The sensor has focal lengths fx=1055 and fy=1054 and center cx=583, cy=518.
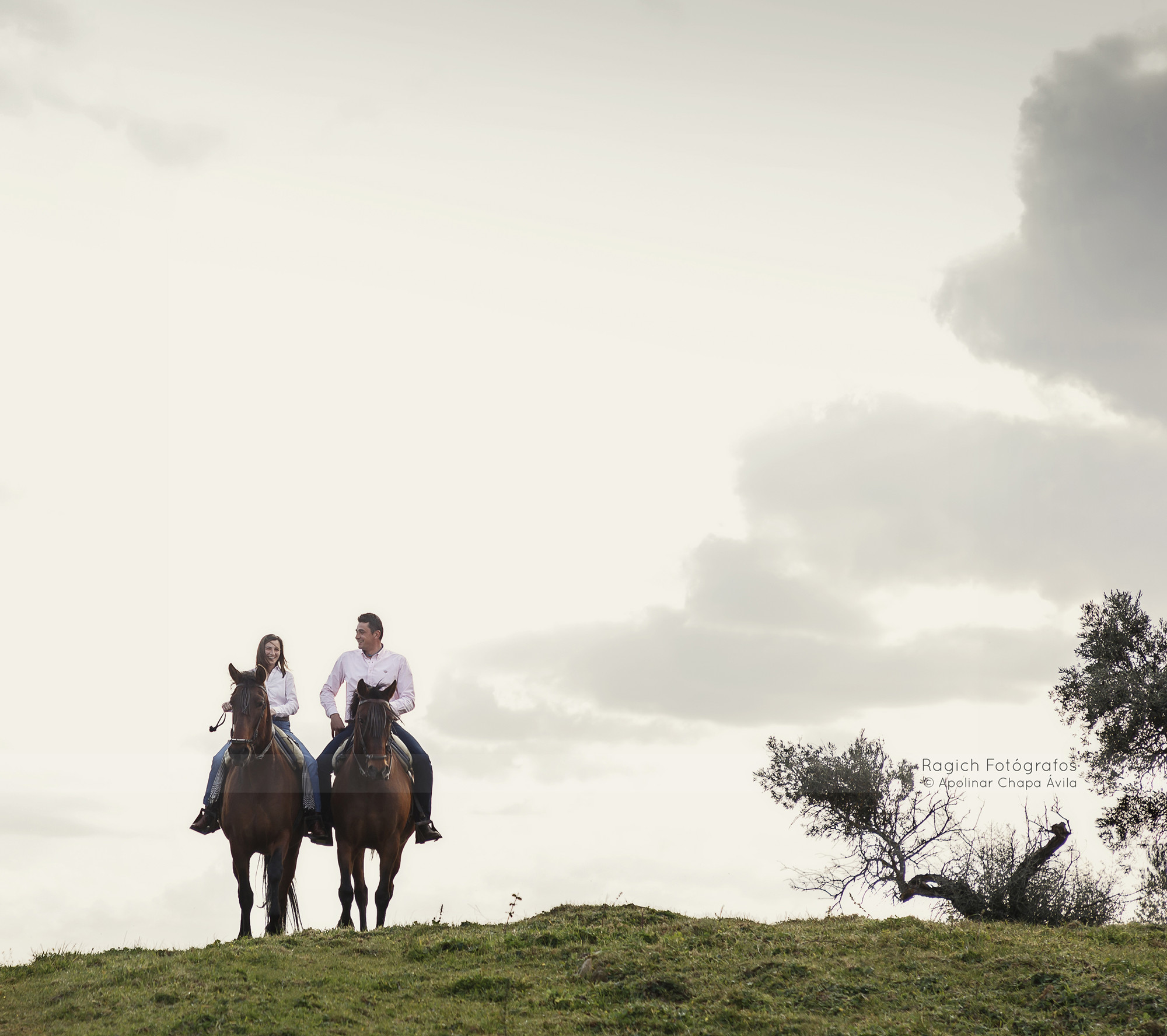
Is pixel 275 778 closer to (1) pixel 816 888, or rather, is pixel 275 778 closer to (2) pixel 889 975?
(2) pixel 889 975

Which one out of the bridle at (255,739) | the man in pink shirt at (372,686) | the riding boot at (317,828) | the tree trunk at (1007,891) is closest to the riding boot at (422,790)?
the man in pink shirt at (372,686)

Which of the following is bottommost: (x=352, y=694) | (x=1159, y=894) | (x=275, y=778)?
(x=1159, y=894)

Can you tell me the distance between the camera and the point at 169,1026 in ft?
36.4

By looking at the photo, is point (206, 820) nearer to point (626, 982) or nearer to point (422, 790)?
point (422, 790)

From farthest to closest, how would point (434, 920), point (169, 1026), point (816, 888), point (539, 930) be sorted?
point (816, 888), point (434, 920), point (539, 930), point (169, 1026)

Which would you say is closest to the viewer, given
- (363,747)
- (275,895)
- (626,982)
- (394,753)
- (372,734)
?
(626,982)

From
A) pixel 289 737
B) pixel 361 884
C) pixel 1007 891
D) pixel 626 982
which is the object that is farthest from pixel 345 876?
pixel 1007 891

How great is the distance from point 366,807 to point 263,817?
1.52 m

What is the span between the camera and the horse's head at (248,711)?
1513 cm

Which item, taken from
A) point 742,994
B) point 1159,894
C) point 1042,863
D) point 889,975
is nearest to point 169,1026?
point 742,994

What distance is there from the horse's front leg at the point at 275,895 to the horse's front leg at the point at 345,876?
857mm

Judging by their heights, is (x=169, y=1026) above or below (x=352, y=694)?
below

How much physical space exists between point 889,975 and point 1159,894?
47.5 feet

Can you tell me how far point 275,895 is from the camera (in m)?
16.2
